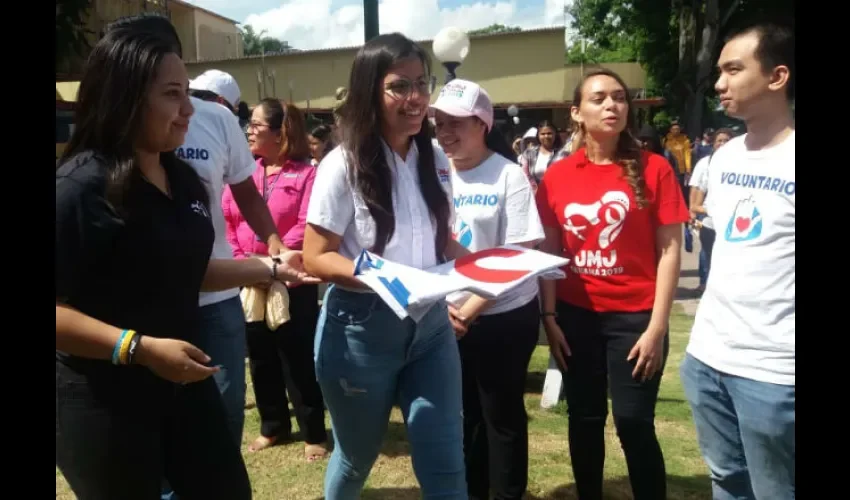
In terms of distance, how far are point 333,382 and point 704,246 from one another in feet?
24.3

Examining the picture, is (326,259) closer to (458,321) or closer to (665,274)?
(458,321)

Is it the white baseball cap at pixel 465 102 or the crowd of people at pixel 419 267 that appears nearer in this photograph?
the crowd of people at pixel 419 267

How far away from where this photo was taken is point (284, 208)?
436 centimetres

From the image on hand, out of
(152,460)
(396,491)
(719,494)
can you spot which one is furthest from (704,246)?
(152,460)

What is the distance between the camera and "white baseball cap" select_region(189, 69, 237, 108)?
3603mm

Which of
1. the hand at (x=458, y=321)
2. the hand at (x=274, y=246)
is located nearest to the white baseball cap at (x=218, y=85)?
the hand at (x=274, y=246)

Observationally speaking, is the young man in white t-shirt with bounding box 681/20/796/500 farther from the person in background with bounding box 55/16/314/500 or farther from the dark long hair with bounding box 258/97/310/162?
the dark long hair with bounding box 258/97/310/162

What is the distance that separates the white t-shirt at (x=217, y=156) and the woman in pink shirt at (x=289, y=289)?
1.19 metres

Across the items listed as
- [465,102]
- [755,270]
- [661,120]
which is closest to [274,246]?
[465,102]

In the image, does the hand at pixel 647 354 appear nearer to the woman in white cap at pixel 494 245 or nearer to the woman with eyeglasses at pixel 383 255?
the woman in white cap at pixel 494 245

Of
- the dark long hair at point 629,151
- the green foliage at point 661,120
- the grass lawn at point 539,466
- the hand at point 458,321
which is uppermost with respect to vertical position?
the green foliage at point 661,120

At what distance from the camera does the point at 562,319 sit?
3.27 meters

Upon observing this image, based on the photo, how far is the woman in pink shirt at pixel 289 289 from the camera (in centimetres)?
434
